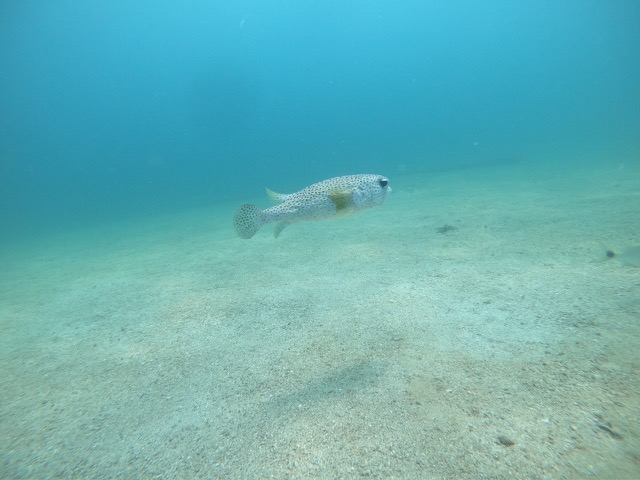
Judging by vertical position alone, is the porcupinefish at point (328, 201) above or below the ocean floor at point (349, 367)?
above

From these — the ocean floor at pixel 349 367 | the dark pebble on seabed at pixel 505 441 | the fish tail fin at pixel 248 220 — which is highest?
the fish tail fin at pixel 248 220

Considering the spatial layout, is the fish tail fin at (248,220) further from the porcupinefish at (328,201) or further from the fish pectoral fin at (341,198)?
the fish pectoral fin at (341,198)

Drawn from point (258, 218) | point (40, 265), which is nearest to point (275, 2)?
point (40, 265)

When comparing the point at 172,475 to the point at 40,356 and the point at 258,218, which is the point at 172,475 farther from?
the point at 40,356

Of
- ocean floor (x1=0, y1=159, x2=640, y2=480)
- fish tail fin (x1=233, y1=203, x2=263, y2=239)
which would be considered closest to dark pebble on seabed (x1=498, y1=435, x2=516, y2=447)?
ocean floor (x1=0, y1=159, x2=640, y2=480)

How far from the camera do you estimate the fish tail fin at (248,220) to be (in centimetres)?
418

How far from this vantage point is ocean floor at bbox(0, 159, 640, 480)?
9.85 ft

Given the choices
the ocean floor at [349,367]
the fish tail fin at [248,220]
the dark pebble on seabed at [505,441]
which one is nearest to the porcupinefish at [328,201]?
the fish tail fin at [248,220]

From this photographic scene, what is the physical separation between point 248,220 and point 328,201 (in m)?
1.16

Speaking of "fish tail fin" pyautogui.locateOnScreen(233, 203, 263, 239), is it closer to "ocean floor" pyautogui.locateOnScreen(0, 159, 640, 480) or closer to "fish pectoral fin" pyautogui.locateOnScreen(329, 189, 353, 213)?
"fish pectoral fin" pyautogui.locateOnScreen(329, 189, 353, 213)

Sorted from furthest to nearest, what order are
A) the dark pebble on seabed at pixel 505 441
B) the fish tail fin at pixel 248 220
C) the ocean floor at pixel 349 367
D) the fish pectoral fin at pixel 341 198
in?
1. the fish tail fin at pixel 248 220
2. the fish pectoral fin at pixel 341 198
3. the ocean floor at pixel 349 367
4. the dark pebble on seabed at pixel 505 441

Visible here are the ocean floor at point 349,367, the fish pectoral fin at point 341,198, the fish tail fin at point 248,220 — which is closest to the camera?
the ocean floor at point 349,367

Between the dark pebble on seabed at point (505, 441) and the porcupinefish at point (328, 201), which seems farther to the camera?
the porcupinefish at point (328, 201)

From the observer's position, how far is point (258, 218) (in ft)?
13.7
